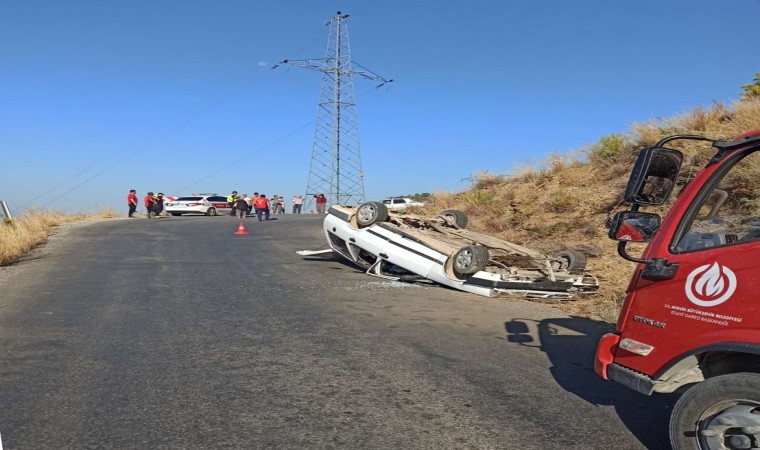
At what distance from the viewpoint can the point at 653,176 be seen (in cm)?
330

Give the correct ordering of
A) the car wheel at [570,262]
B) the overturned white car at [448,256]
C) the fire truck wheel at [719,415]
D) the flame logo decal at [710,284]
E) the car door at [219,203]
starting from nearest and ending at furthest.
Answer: the fire truck wheel at [719,415], the flame logo decal at [710,284], the overturned white car at [448,256], the car wheel at [570,262], the car door at [219,203]

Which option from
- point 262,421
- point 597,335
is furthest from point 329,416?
point 597,335

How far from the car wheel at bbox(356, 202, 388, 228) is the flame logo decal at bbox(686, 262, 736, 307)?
7923 millimetres

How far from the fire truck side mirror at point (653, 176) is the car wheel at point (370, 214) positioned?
24.9 ft

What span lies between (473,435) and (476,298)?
5.36m

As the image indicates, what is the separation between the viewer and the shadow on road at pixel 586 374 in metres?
3.94

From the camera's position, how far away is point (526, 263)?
974 centimetres

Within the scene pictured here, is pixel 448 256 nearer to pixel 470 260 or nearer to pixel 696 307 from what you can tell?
pixel 470 260

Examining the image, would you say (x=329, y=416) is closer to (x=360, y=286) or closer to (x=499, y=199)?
(x=360, y=286)

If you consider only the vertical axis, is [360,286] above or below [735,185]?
below

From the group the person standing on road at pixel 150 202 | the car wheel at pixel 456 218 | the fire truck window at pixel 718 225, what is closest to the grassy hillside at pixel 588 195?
the car wheel at pixel 456 218

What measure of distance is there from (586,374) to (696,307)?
234cm

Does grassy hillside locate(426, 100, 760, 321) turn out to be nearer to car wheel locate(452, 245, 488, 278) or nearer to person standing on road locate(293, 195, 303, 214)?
Result: car wheel locate(452, 245, 488, 278)

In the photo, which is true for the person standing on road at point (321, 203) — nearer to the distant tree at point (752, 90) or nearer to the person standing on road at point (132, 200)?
the person standing on road at point (132, 200)
